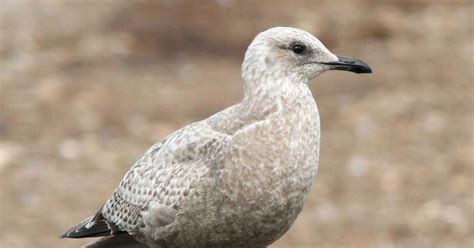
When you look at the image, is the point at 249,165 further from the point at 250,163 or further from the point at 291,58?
the point at 291,58

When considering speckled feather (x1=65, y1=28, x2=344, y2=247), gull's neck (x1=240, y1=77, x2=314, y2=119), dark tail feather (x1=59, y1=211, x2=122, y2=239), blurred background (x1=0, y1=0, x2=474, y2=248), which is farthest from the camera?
blurred background (x1=0, y1=0, x2=474, y2=248)

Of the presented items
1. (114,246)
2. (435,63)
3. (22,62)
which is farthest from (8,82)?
(114,246)

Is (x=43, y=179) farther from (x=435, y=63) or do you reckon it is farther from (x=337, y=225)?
(x=435, y=63)

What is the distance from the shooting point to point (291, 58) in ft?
17.3

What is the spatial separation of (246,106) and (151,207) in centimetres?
70

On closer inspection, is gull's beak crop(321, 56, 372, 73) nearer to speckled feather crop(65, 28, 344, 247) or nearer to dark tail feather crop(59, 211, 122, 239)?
speckled feather crop(65, 28, 344, 247)

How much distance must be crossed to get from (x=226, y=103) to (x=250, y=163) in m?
7.82

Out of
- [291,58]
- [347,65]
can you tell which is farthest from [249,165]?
[347,65]

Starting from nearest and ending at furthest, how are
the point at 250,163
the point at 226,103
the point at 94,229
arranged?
the point at 250,163, the point at 94,229, the point at 226,103

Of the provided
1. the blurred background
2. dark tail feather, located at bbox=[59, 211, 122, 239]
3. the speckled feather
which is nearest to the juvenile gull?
the speckled feather

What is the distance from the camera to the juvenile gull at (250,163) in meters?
5.07

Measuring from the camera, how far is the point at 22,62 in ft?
49.0

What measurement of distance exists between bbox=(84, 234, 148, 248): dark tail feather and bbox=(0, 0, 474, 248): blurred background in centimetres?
380

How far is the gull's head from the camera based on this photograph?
5266 mm
